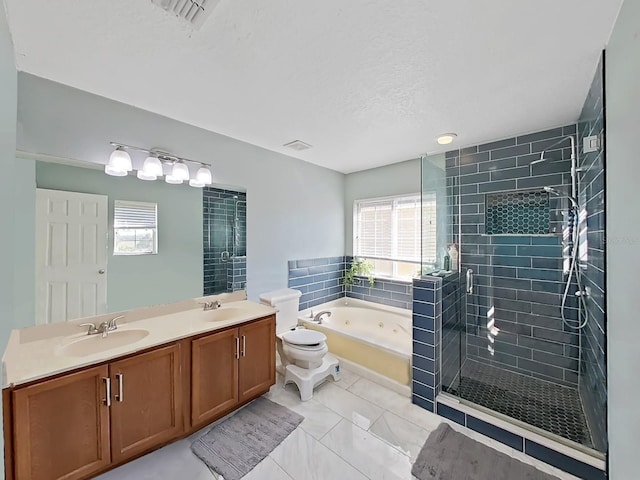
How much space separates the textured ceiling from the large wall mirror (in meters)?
0.67

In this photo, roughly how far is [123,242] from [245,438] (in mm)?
1700

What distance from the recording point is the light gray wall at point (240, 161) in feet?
5.49

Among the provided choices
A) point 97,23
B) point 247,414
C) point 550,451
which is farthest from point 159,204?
point 550,451

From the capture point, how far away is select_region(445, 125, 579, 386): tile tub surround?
240cm

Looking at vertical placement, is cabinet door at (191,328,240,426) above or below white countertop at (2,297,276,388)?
below

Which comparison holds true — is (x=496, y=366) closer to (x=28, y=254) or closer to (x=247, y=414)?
A: (x=247, y=414)

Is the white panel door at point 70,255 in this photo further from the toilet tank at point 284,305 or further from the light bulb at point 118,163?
the toilet tank at point 284,305

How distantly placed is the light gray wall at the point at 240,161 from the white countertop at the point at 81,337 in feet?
2.54

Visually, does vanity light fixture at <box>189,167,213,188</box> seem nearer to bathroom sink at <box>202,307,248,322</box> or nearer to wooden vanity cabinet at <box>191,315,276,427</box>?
bathroom sink at <box>202,307,248,322</box>

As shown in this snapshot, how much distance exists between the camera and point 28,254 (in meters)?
1.57

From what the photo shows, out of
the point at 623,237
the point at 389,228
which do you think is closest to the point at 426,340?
the point at 623,237

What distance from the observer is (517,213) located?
8.63 feet

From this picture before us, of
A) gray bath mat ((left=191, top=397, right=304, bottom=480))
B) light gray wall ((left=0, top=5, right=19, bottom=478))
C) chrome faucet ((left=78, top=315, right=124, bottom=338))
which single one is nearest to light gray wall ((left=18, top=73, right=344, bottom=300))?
light gray wall ((left=0, top=5, right=19, bottom=478))

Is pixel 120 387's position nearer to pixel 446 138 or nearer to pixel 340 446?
pixel 340 446
